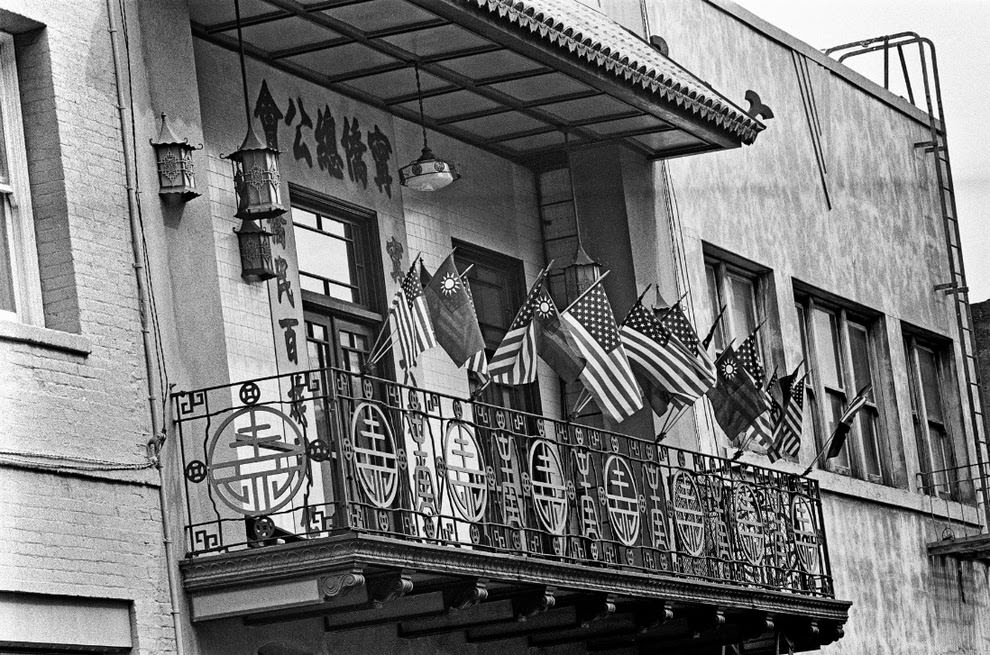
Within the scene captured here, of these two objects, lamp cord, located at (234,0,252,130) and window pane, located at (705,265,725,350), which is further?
window pane, located at (705,265,725,350)

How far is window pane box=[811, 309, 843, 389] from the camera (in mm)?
24078

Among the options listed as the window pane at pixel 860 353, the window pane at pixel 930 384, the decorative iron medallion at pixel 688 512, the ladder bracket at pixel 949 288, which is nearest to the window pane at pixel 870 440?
the window pane at pixel 860 353

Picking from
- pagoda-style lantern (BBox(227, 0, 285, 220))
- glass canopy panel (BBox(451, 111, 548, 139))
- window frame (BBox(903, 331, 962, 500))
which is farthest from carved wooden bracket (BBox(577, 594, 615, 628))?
window frame (BBox(903, 331, 962, 500))

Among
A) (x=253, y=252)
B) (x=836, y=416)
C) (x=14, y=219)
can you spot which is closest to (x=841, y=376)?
(x=836, y=416)

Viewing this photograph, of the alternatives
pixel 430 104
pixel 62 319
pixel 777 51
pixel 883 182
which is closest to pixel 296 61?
pixel 430 104

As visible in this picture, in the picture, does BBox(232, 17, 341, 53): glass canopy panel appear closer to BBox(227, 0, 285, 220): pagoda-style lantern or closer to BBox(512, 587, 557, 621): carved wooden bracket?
BBox(227, 0, 285, 220): pagoda-style lantern

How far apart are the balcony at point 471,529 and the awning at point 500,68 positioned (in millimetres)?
2758

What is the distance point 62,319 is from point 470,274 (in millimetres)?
6704

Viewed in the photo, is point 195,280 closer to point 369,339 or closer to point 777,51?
point 369,339

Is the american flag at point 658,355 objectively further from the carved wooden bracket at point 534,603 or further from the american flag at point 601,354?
the carved wooden bracket at point 534,603

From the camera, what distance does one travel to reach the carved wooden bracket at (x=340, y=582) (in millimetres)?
13180

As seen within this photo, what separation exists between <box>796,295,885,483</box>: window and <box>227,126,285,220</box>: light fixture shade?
10147 millimetres

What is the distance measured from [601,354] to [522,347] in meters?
0.75

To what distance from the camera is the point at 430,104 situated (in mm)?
18516
